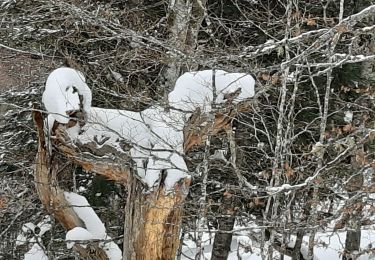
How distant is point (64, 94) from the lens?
619cm

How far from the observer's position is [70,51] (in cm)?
947

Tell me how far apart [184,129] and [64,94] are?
1385 millimetres

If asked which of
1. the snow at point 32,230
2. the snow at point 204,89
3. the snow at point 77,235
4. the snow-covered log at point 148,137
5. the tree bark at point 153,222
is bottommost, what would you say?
the snow at point 32,230

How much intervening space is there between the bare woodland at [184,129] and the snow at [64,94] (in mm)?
154

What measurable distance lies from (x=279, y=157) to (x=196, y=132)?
5.61 ft

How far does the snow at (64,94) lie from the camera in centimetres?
616

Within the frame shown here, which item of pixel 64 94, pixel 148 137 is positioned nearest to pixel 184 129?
pixel 148 137

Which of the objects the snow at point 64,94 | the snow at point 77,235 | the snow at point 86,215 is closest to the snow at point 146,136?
the snow at point 64,94

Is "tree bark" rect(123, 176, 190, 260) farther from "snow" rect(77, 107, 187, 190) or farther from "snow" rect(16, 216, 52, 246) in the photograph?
"snow" rect(16, 216, 52, 246)

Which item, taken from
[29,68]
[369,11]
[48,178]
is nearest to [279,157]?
[48,178]

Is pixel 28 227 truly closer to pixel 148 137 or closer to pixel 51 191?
pixel 51 191

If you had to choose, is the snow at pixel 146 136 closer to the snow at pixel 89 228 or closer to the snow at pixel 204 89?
the snow at pixel 204 89

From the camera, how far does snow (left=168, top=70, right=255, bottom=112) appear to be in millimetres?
6191

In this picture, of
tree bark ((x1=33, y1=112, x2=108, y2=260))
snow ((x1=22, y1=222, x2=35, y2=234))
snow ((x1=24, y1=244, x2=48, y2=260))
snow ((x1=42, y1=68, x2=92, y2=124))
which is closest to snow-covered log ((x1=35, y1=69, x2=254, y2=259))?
snow ((x1=42, y1=68, x2=92, y2=124))
